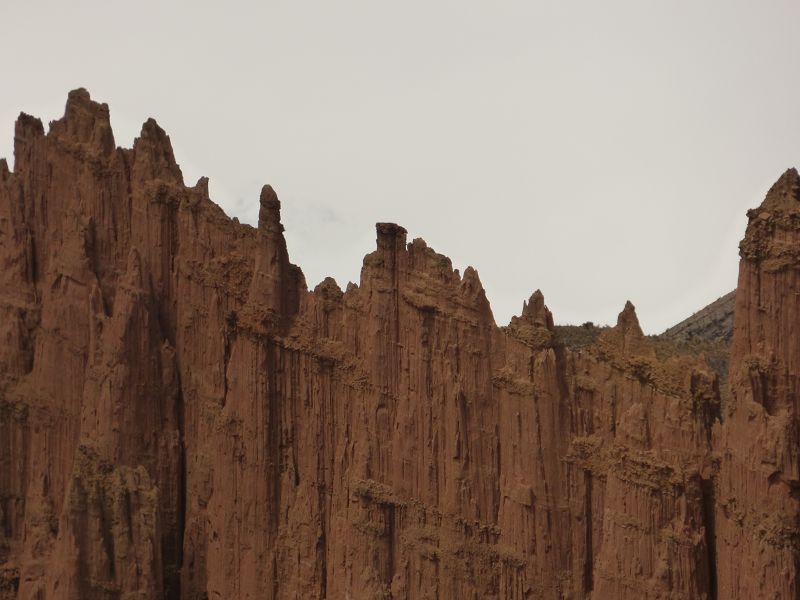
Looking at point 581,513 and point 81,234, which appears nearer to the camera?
point 581,513

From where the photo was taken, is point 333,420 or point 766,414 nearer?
point 766,414

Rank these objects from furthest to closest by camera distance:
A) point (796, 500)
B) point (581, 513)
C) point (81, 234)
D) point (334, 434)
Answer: point (81, 234)
point (334, 434)
point (581, 513)
point (796, 500)

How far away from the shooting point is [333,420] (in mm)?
39500

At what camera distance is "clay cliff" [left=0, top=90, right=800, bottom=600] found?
110 feet

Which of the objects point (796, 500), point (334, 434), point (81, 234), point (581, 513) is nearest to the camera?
point (796, 500)

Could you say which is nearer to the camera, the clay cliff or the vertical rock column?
the vertical rock column

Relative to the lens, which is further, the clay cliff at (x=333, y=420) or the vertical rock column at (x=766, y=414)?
the clay cliff at (x=333, y=420)

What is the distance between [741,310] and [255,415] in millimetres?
11592

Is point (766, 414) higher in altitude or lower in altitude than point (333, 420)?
lower

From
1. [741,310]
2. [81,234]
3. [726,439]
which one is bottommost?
[726,439]

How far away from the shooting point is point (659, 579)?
110 ft

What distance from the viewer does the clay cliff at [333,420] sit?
3359 centimetres

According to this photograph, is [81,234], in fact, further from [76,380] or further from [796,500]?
[796,500]

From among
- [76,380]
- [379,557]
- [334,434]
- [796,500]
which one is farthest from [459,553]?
[76,380]
